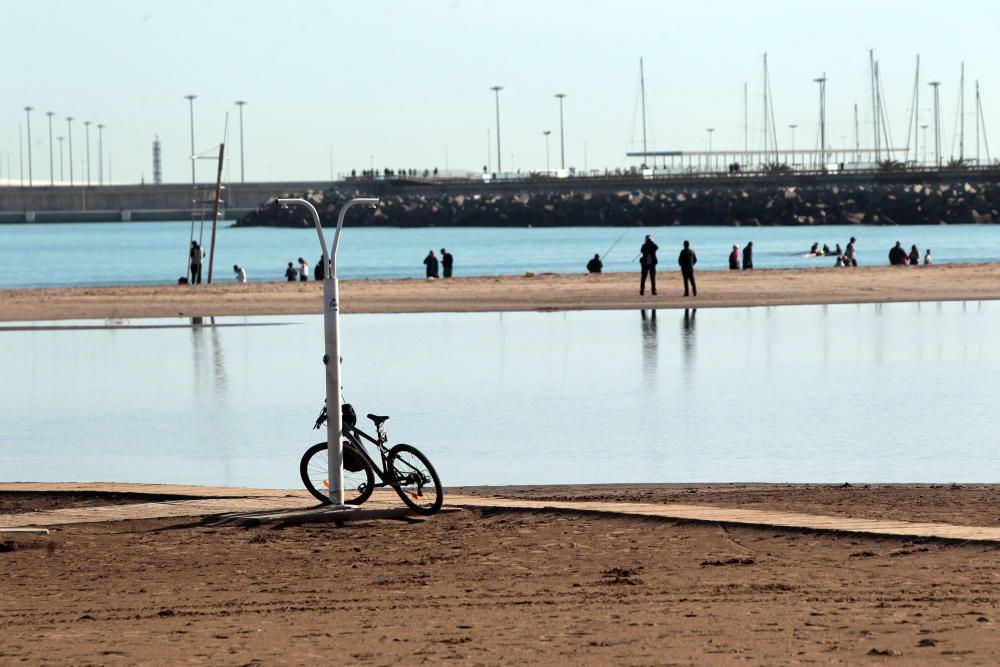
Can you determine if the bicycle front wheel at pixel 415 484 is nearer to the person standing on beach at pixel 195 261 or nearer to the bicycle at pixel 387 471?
the bicycle at pixel 387 471

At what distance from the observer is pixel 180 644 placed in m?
7.58

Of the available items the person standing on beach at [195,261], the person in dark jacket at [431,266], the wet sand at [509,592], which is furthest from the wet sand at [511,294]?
the wet sand at [509,592]

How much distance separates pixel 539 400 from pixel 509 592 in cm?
1087

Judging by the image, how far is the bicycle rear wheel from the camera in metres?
11.6

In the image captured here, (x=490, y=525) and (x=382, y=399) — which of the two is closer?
(x=490, y=525)

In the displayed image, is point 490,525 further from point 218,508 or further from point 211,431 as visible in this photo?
point 211,431

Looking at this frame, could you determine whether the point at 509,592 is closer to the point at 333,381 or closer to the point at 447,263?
the point at 333,381

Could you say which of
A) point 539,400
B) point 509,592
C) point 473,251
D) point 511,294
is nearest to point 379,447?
point 509,592

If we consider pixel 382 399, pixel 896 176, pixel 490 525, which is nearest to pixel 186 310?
pixel 382 399

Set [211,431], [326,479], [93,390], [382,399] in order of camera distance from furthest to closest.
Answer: [93,390] < [382,399] < [211,431] < [326,479]

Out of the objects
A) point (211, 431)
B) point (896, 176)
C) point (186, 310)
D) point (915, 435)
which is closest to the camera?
point (915, 435)

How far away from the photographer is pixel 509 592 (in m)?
8.77

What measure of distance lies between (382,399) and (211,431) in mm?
3083

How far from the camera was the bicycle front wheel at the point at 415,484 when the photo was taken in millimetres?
11336
